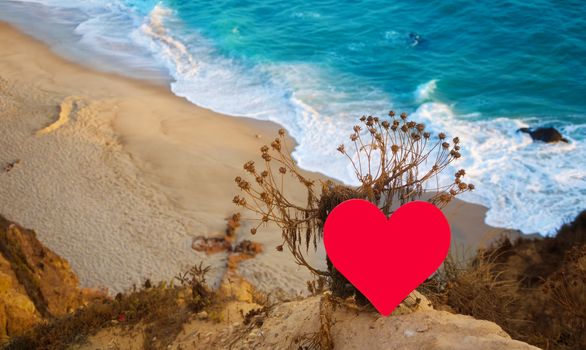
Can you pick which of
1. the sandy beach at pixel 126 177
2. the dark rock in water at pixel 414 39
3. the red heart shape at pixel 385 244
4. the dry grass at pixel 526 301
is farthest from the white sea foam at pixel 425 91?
the red heart shape at pixel 385 244

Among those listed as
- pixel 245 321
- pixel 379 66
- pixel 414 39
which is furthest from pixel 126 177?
pixel 414 39

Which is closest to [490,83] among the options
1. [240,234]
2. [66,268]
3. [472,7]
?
[472,7]

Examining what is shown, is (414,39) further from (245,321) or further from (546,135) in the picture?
(245,321)

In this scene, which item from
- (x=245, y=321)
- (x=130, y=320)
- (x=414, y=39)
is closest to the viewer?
(x=245, y=321)

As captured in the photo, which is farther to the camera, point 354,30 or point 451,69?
point 354,30

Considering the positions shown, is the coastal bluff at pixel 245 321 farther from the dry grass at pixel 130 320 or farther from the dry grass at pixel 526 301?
the dry grass at pixel 526 301

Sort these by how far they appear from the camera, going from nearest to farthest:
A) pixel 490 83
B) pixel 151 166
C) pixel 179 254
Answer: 1. pixel 179 254
2. pixel 151 166
3. pixel 490 83

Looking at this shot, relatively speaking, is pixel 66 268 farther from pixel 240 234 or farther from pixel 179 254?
pixel 240 234
